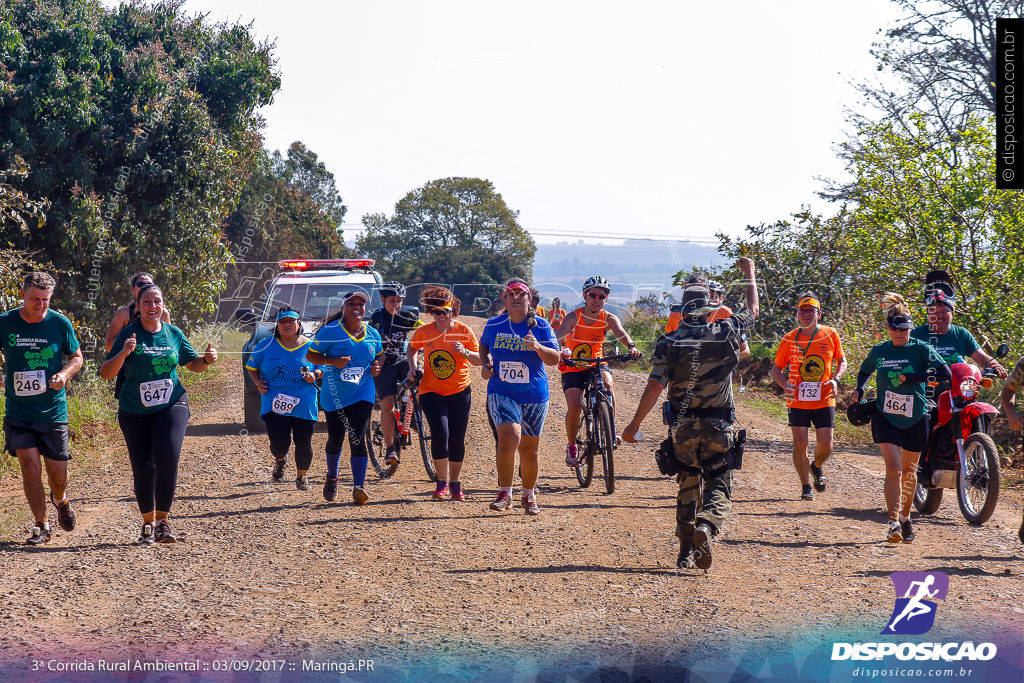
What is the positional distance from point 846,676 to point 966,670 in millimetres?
652

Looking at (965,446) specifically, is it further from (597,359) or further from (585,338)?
(585,338)

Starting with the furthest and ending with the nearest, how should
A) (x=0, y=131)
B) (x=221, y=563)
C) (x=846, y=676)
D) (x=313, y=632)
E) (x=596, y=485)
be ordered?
(x=0, y=131), (x=596, y=485), (x=221, y=563), (x=313, y=632), (x=846, y=676)

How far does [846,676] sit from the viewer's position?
527 cm

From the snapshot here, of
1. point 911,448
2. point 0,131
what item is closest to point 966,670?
point 911,448

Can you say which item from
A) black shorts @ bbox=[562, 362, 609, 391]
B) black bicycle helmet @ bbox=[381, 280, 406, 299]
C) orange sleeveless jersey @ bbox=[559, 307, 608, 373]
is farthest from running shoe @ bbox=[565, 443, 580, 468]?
black bicycle helmet @ bbox=[381, 280, 406, 299]

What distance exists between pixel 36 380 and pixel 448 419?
3.60 m

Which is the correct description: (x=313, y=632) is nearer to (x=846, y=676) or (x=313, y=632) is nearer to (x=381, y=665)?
(x=381, y=665)

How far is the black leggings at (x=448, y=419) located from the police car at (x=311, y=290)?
466 centimetres

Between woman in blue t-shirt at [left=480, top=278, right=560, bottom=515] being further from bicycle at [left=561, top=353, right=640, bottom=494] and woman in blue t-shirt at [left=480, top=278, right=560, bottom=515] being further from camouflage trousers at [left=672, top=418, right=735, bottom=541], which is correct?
camouflage trousers at [left=672, top=418, right=735, bottom=541]

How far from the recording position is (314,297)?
14414mm

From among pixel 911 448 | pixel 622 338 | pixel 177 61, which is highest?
pixel 177 61

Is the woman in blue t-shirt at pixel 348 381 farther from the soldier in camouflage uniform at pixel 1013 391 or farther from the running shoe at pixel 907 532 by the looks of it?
the soldier in camouflage uniform at pixel 1013 391

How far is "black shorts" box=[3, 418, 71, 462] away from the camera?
314 inches

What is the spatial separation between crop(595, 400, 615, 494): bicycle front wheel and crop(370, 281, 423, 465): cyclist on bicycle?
2.22 m
